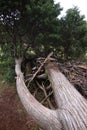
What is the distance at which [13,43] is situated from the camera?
7613mm

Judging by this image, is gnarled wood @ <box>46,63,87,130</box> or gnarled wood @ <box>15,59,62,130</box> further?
gnarled wood @ <box>15,59,62,130</box>

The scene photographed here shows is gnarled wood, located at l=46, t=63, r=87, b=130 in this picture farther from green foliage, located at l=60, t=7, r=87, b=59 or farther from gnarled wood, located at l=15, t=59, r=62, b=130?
green foliage, located at l=60, t=7, r=87, b=59

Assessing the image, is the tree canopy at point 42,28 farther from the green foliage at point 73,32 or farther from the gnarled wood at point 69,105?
the gnarled wood at point 69,105

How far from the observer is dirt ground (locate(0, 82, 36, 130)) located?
6.12 m

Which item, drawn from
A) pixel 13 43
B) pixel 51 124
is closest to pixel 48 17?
pixel 13 43

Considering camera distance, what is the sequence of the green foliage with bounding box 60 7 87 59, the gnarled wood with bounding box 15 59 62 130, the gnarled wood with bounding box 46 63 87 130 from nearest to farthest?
the gnarled wood with bounding box 46 63 87 130, the gnarled wood with bounding box 15 59 62 130, the green foliage with bounding box 60 7 87 59

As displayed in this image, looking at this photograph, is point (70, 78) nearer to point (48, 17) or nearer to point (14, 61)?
point (48, 17)

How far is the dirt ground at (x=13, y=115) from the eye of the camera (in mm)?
6125

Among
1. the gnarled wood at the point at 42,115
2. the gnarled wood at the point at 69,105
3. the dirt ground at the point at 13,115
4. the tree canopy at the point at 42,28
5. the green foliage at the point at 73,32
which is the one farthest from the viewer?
the green foliage at the point at 73,32

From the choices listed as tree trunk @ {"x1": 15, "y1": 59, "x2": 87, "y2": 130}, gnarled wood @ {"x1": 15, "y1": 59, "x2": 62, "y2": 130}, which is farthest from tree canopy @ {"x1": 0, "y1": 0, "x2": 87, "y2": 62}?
gnarled wood @ {"x1": 15, "y1": 59, "x2": 62, "y2": 130}

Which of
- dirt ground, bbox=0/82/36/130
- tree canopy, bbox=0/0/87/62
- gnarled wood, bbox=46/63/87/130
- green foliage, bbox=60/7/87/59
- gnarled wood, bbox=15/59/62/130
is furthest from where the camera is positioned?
green foliage, bbox=60/7/87/59

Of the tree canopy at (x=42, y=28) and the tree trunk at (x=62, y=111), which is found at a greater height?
the tree canopy at (x=42, y=28)

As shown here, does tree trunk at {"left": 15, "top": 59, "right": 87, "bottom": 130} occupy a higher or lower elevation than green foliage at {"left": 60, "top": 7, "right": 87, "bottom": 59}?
lower

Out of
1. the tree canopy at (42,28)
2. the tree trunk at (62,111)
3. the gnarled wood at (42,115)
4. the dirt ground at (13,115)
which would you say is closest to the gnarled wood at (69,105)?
the tree trunk at (62,111)
